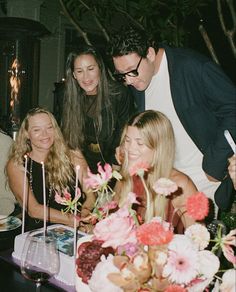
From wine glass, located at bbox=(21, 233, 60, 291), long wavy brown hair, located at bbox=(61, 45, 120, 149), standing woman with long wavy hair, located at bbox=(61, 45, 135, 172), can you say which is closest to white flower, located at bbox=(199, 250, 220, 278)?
wine glass, located at bbox=(21, 233, 60, 291)

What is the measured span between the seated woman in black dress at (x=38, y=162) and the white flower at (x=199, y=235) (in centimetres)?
166

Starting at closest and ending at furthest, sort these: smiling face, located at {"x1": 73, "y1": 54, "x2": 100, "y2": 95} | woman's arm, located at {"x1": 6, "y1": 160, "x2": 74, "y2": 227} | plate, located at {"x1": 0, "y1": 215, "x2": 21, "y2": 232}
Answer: plate, located at {"x1": 0, "y1": 215, "x2": 21, "y2": 232}
woman's arm, located at {"x1": 6, "y1": 160, "x2": 74, "y2": 227}
smiling face, located at {"x1": 73, "y1": 54, "x2": 100, "y2": 95}

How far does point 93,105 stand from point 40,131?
0.43m

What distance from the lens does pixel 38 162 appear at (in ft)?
8.71

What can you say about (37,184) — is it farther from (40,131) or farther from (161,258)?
(161,258)

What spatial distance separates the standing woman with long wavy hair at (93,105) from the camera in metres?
2.69

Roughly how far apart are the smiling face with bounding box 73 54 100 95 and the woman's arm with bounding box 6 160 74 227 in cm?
71

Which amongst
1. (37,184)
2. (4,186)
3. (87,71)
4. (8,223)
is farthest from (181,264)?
(4,186)

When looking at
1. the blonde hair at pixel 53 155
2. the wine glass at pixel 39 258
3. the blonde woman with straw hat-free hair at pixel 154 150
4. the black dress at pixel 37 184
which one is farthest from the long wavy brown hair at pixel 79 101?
the wine glass at pixel 39 258

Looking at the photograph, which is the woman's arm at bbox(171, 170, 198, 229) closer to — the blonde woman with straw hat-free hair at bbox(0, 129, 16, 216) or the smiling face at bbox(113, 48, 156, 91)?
the smiling face at bbox(113, 48, 156, 91)

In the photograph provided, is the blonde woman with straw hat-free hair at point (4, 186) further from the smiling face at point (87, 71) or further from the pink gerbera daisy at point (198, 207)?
the pink gerbera daisy at point (198, 207)

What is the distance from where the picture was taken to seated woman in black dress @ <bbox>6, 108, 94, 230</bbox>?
256 centimetres

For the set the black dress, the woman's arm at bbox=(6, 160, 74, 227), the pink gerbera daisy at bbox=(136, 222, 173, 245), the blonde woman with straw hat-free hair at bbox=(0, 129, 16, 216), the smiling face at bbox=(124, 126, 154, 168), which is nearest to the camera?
the pink gerbera daisy at bbox=(136, 222, 173, 245)

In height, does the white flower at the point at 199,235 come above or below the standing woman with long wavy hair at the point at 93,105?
below
